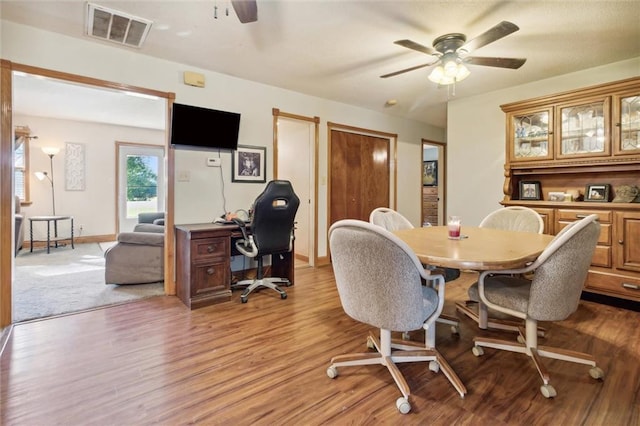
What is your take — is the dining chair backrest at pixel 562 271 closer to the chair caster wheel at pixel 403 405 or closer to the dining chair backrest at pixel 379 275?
the dining chair backrest at pixel 379 275

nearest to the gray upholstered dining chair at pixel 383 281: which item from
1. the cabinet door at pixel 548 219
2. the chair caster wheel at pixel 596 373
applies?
the chair caster wheel at pixel 596 373

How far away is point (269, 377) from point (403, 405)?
0.74m

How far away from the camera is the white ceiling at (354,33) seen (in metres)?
2.25

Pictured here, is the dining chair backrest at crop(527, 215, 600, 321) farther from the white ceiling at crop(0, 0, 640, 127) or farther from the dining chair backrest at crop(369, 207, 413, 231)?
the white ceiling at crop(0, 0, 640, 127)

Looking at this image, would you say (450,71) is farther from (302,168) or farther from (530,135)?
(302,168)

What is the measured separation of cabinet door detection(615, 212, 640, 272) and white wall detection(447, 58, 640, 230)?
135 centimetres

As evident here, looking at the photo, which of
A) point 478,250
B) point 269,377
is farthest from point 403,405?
point 478,250

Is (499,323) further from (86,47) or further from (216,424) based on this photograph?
(86,47)

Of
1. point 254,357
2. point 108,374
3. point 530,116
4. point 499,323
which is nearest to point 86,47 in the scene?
point 108,374

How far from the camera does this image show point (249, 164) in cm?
381

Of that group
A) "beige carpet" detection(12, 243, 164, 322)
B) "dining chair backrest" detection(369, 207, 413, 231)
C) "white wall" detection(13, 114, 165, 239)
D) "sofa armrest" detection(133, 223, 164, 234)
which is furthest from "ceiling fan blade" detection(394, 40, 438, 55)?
"white wall" detection(13, 114, 165, 239)

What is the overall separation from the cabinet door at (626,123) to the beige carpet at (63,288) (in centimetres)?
467

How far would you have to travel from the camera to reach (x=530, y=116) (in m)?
3.50

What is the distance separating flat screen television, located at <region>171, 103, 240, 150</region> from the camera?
322cm
